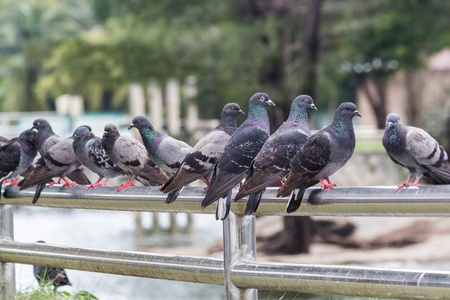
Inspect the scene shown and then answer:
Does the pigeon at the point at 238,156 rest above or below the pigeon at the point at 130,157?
above

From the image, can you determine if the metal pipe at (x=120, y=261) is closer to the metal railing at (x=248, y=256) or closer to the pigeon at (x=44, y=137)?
the metal railing at (x=248, y=256)

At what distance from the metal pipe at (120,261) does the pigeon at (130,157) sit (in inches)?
27.2

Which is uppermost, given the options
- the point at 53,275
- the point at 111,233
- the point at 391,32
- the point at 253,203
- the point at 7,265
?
the point at 391,32

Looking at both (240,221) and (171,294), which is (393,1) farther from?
(240,221)

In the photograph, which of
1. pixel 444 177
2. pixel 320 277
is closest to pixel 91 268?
pixel 320 277

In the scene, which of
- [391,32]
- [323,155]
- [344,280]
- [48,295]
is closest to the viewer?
[344,280]

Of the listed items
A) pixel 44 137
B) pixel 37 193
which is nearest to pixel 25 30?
pixel 44 137

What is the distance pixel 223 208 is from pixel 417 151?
0.89 meters

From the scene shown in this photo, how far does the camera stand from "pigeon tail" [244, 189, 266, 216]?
2.77 meters

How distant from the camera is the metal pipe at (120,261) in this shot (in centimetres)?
295

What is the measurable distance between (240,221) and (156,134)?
1.39 meters

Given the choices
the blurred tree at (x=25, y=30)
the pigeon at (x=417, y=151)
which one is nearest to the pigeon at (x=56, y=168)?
the pigeon at (x=417, y=151)

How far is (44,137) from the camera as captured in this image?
4957 mm

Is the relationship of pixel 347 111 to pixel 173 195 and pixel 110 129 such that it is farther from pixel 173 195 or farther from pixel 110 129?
pixel 110 129
